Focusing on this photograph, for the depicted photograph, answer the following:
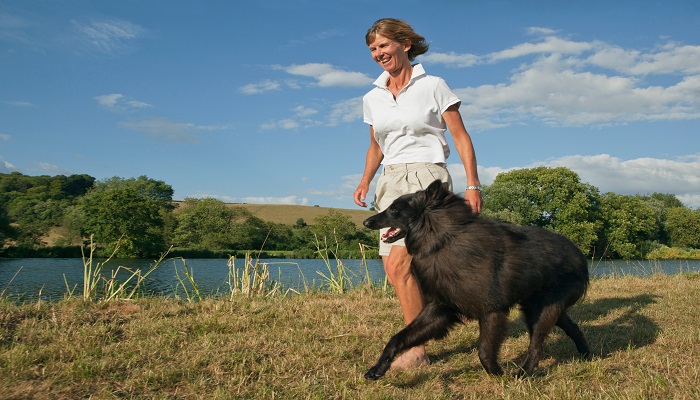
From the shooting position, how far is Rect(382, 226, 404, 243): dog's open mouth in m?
3.74

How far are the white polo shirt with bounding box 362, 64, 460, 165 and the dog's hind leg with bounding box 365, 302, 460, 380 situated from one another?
51.0 inches

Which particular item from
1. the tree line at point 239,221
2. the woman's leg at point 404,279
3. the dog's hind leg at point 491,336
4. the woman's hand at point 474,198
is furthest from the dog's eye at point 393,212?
the tree line at point 239,221

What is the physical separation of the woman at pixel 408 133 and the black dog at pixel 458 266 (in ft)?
1.49

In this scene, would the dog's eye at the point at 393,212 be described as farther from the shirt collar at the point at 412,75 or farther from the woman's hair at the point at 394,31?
the woman's hair at the point at 394,31

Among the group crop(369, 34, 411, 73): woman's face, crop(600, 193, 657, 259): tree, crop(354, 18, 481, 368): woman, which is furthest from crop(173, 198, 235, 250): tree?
crop(369, 34, 411, 73): woman's face

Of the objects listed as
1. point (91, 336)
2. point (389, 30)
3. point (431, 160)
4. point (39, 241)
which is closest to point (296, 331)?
point (91, 336)

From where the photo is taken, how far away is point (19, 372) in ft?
10.9

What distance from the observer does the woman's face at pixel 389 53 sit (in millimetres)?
4223

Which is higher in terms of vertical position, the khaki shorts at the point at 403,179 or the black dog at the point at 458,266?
the khaki shorts at the point at 403,179

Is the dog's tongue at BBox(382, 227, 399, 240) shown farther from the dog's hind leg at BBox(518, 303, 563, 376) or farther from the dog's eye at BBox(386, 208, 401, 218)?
the dog's hind leg at BBox(518, 303, 563, 376)

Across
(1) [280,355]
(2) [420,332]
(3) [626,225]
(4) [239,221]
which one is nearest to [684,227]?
(3) [626,225]

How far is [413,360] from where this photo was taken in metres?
4.05

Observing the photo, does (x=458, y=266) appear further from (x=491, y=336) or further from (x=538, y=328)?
(x=538, y=328)

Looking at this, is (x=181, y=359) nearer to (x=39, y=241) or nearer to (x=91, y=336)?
(x=91, y=336)
